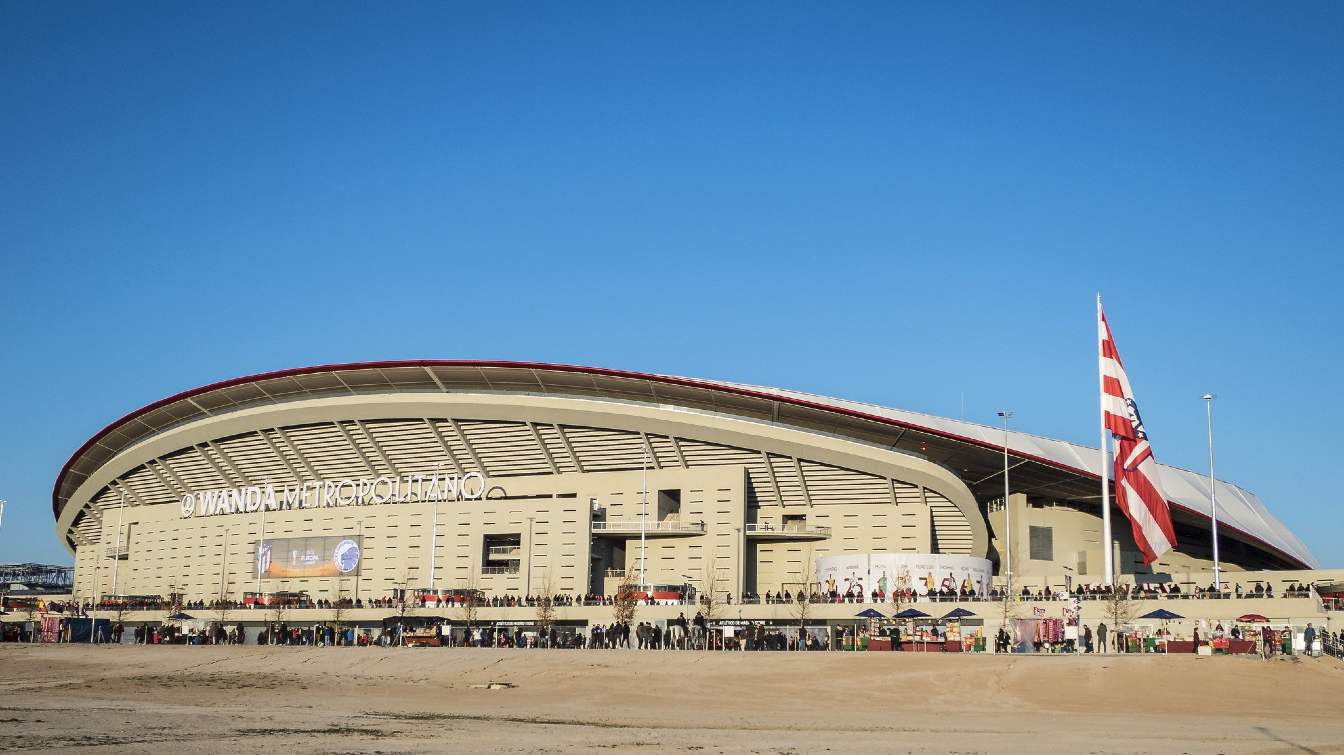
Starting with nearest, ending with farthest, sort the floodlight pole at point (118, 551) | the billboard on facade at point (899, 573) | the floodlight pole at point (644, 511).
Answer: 1. the billboard on facade at point (899, 573)
2. the floodlight pole at point (644, 511)
3. the floodlight pole at point (118, 551)

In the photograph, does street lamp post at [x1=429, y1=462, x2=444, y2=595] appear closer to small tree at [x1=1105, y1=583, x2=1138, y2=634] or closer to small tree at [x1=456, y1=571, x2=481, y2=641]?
small tree at [x1=456, y1=571, x2=481, y2=641]

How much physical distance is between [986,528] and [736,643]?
2319cm

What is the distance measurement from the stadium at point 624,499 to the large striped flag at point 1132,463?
23.7 ft

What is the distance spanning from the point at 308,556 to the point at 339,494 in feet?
13.6

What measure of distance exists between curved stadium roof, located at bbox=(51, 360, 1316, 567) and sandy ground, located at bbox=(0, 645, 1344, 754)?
25.6 metres

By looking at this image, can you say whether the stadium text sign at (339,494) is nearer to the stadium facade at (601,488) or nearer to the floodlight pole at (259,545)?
the stadium facade at (601,488)

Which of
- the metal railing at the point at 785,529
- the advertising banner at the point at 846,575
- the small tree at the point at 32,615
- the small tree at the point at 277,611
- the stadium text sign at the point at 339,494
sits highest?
the stadium text sign at the point at 339,494

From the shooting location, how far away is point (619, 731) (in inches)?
897

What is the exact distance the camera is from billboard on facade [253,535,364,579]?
249 ft

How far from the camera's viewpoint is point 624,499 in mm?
69750

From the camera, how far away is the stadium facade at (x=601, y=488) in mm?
66625

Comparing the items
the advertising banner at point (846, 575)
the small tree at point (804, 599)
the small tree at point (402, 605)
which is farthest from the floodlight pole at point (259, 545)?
the advertising banner at point (846, 575)

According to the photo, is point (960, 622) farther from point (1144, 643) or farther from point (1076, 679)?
point (1076, 679)

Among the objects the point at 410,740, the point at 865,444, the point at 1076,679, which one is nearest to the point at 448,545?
the point at 865,444
